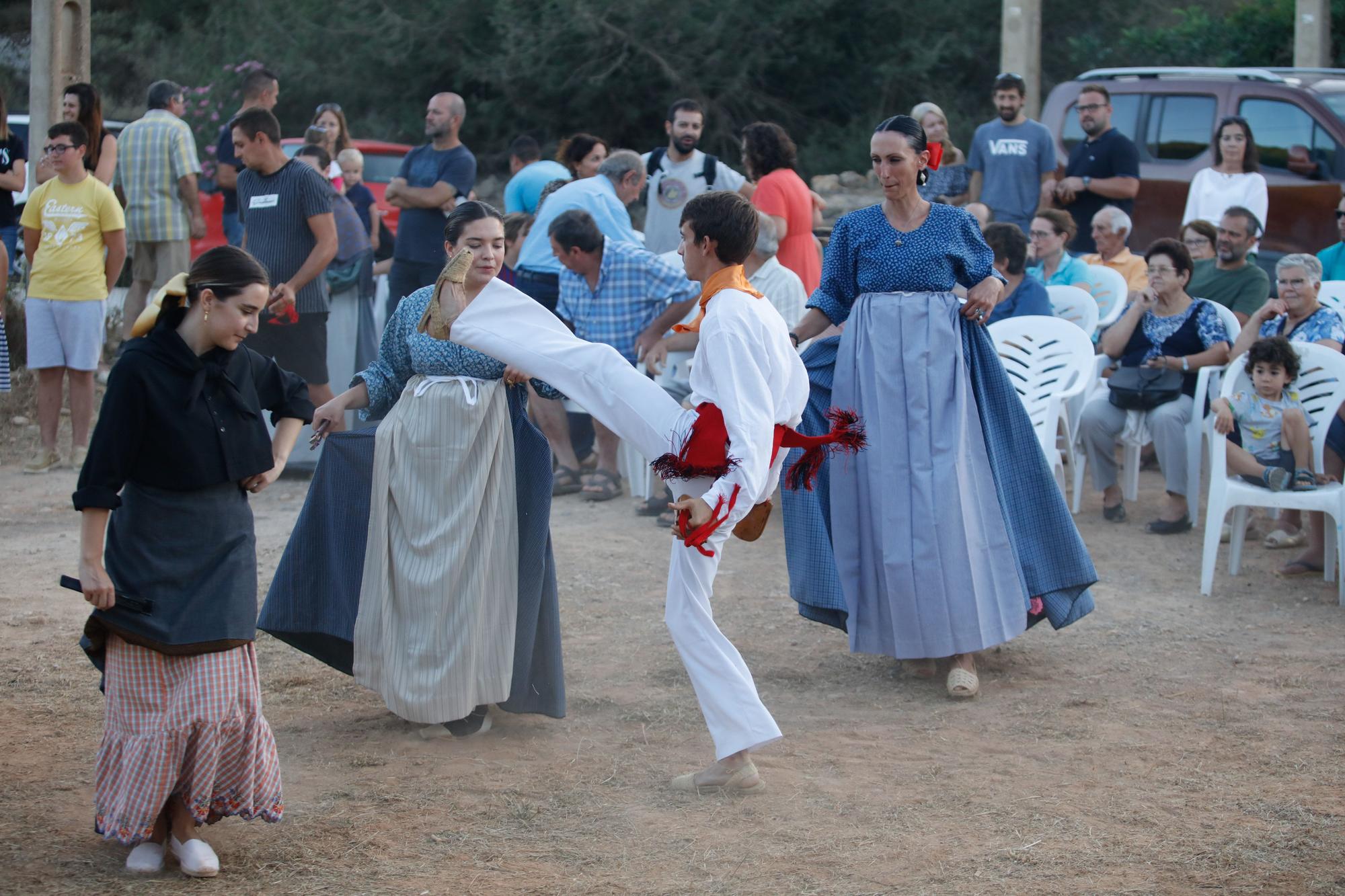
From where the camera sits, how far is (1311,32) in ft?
51.8

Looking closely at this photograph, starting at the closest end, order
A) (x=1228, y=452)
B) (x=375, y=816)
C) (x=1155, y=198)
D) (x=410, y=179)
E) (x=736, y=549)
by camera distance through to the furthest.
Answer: (x=375, y=816) < (x=1228, y=452) < (x=736, y=549) < (x=410, y=179) < (x=1155, y=198)

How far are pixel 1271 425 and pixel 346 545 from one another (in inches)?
167

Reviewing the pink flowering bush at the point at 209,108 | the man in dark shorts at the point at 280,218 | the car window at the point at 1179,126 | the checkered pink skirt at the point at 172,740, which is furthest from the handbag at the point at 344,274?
the pink flowering bush at the point at 209,108

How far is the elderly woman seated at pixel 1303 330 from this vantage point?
273 inches

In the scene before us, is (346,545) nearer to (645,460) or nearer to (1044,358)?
(645,460)

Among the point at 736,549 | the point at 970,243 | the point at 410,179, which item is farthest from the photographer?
the point at 410,179

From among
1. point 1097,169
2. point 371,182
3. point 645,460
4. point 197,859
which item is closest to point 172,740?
point 197,859

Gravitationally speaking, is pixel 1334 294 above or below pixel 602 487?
above

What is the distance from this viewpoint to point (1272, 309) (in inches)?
288

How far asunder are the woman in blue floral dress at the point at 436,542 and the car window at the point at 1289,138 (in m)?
7.78

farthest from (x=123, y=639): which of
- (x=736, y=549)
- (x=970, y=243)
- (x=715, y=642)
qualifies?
(x=736, y=549)

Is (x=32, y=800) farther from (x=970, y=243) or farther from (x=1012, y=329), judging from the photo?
(x=1012, y=329)

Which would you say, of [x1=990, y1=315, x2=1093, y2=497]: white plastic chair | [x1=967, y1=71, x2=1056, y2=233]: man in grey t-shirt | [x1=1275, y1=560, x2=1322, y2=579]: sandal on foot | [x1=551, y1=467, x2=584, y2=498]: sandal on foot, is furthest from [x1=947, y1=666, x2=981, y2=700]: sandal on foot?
[x1=967, y1=71, x2=1056, y2=233]: man in grey t-shirt

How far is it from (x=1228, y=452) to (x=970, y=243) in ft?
7.34
